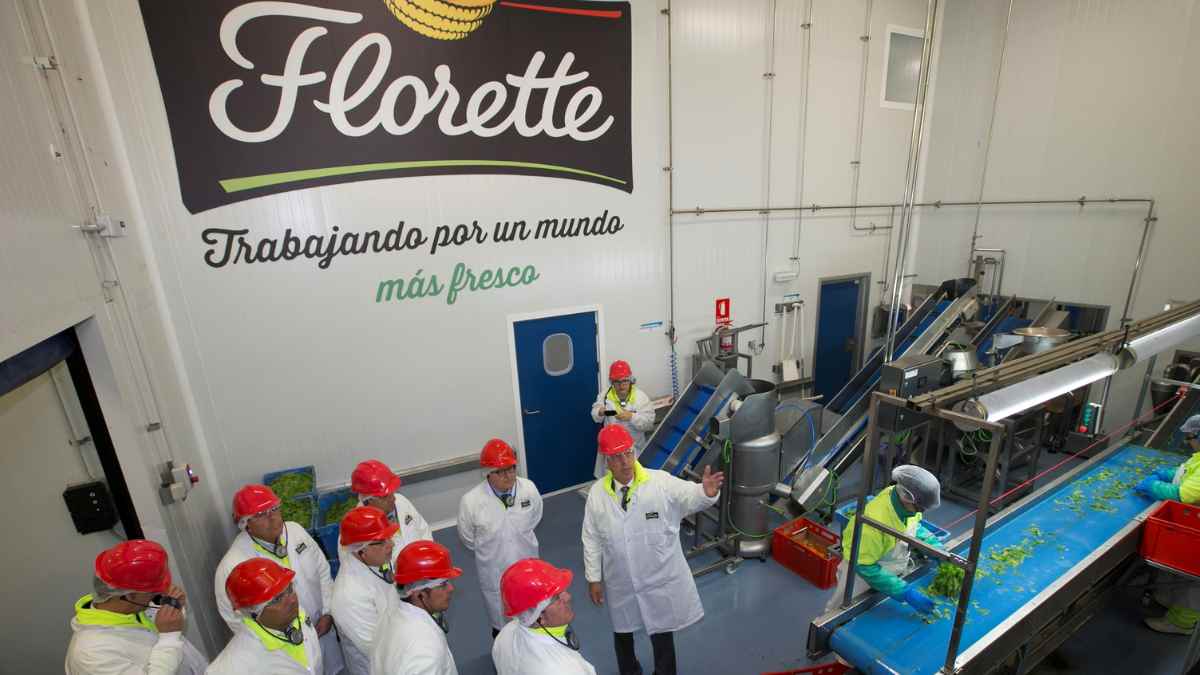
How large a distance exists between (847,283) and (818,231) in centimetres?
99

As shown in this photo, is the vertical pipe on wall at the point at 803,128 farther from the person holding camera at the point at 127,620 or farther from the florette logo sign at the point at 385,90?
the person holding camera at the point at 127,620

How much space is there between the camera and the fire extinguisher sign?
6.20 m

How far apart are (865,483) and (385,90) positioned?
445 centimetres

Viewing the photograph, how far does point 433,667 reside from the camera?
2248 mm

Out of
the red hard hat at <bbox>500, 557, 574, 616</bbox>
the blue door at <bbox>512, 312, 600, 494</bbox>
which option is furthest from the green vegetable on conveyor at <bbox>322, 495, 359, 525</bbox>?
the red hard hat at <bbox>500, 557, 574, 616</bbox>

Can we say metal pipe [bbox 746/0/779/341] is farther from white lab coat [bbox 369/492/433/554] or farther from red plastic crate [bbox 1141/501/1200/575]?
white lab coat [bbox 369/492/433/554]

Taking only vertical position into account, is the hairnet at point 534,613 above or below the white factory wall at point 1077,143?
below

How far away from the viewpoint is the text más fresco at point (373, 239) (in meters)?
4.00

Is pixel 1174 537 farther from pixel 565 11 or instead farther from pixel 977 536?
pixel 565 11

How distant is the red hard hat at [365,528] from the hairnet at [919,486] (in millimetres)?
2735

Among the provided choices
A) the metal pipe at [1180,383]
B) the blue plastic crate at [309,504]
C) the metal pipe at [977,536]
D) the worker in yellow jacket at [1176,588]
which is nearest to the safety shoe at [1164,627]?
the worker in yellow jacket at [1176,588]

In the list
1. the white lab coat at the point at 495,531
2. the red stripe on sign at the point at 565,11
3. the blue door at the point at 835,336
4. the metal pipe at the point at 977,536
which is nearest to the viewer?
the metal pipe at the point at 977,536

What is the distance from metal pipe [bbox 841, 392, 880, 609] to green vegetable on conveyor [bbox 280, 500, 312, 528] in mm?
3873

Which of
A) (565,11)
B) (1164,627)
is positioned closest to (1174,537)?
(1164,627)
